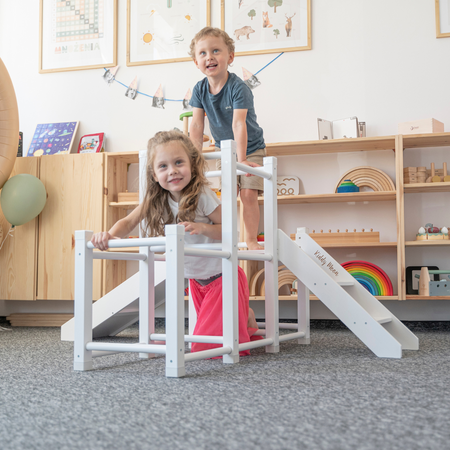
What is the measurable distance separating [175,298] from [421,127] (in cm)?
202

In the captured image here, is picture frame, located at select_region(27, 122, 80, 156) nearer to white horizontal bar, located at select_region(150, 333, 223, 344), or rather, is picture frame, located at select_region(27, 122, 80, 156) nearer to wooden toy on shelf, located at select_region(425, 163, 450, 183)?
white horizontal bar, located at select_region(150, 333, 223, 344)

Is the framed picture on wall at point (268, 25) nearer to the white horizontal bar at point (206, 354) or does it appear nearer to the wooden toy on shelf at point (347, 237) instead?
the wooden toy on shelf at point (347, 237)

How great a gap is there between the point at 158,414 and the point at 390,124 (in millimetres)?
2460

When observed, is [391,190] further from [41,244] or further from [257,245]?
[41,244]

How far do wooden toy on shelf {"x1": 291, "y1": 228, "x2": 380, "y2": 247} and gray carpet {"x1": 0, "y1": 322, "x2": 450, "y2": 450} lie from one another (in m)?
1.09

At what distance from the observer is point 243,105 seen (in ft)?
6.52

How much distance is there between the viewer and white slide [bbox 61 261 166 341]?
81.0 inches

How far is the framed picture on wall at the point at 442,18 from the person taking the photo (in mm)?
2965

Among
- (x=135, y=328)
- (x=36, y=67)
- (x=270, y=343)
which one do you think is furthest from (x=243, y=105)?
(x=36, y=67)

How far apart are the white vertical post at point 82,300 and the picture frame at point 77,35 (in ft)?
7.37

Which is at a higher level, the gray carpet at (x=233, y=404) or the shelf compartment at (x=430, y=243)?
the shelf compartment at (x=430, y=243)

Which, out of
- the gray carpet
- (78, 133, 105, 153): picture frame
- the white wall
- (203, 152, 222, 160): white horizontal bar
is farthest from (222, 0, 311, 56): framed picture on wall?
the gray carpet

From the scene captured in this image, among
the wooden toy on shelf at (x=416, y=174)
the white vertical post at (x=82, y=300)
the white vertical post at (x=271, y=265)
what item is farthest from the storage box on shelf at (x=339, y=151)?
the white vertical post at (x=82, y=300)

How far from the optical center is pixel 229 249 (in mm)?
1554
